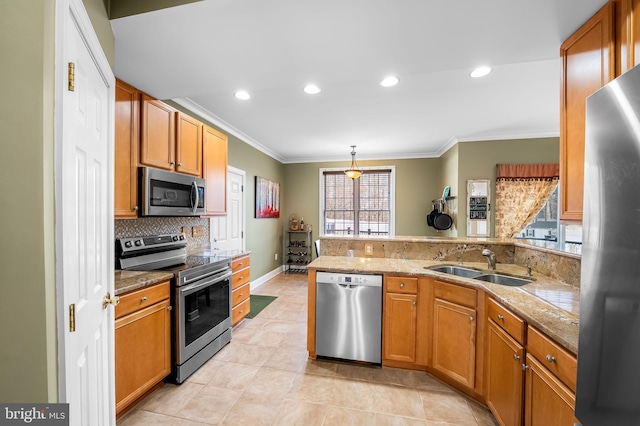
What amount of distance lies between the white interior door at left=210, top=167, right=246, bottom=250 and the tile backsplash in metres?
0.25

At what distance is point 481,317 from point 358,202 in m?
4.55

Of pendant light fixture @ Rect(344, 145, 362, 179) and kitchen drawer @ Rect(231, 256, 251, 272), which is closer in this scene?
kitchen drawer @ Rect(231, 256, 251, 272)

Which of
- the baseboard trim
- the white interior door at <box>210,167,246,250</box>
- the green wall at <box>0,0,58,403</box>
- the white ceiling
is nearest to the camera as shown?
the green wall at <box>0,0,58,403</box>

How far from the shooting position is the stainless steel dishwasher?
238 cm

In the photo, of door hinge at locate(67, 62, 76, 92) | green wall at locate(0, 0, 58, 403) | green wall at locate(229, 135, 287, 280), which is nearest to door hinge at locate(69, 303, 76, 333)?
green wall at locate(0, 0, 58, 403)

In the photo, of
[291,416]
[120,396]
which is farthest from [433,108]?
[120,396]

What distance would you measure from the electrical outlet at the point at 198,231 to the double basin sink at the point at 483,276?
8.82 feet

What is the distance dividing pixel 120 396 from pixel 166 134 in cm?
205

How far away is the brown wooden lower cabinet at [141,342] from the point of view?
1.72m

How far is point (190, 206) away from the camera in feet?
8.84

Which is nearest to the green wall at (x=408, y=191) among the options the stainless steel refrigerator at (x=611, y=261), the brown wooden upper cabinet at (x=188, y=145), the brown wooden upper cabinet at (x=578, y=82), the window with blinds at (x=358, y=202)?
the window with blinds at (x=358, y=202)

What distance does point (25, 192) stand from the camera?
79 centimetres

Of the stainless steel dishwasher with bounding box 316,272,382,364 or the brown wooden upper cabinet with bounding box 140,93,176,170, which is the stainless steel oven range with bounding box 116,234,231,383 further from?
the stainless steel dishwasher with bounding box 316,272,382,364

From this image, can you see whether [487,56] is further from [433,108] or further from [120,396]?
[120,396]
